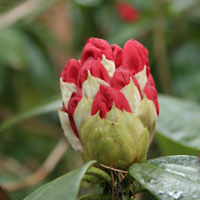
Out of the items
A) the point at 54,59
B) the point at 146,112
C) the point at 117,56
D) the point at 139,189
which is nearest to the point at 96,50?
the point at 117,56

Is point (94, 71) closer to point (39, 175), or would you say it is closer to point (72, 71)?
point (72, 71)

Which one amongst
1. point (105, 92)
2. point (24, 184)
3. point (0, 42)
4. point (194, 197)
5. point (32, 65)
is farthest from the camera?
point (32, 65)

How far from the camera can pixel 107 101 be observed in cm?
73

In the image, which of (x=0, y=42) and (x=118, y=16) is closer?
(x=0, y=42)

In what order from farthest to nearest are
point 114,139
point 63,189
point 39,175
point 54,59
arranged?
point 54,59 → point 39,175 → point 114,139 → point 63,189

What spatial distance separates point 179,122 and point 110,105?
545 mm

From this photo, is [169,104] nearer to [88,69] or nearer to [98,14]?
[88,69]

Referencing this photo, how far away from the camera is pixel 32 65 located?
94.8 inches

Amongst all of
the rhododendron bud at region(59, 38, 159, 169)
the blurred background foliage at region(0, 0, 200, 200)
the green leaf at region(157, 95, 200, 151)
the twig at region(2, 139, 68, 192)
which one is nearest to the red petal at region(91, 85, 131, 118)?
the rhododendron bud at region(59, 38, 159, 169)

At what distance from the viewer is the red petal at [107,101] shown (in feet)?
2.35

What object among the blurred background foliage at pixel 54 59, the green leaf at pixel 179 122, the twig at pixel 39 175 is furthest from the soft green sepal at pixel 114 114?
the blurred background foliage at pixel 54 59

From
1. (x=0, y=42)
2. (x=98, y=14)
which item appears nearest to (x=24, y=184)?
(x=0, y=42)

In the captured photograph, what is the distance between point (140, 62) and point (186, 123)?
482mm

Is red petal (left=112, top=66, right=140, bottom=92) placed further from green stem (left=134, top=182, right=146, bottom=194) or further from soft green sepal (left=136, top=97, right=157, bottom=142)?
green stem (left=134, top=182, right=146, bottom=194)
